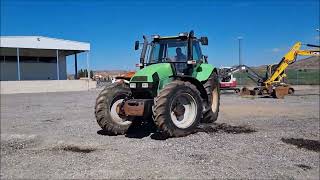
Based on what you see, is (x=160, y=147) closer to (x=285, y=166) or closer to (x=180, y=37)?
(x=285, y=166)

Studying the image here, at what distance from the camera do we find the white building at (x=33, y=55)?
3897 cm

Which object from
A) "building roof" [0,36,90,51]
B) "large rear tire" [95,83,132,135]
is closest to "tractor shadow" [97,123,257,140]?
"large rear tire" [95,83,132,135]

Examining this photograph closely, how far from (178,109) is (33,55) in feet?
124

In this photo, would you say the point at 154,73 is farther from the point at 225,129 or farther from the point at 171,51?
the point at 225,129

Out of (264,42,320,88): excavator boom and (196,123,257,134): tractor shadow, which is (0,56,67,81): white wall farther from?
(196,123,257,134): tractor shadow

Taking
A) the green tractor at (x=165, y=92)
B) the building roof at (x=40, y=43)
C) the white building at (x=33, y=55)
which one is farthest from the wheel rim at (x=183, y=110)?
the building roof at (x=40, y=43)

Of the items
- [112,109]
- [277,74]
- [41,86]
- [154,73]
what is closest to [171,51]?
[154,73]

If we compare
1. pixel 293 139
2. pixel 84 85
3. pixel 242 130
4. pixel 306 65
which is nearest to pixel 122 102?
pixel 242 130

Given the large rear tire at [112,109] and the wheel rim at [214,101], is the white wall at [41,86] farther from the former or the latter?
the large rear tire at [112,109]

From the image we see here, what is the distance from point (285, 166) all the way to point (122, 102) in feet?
15.3

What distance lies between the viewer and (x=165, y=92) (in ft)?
31.1

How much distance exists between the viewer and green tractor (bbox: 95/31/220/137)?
31.4 feet

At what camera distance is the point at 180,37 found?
36.4ft

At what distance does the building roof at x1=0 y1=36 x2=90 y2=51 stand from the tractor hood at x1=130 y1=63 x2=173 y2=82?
1216 inches
